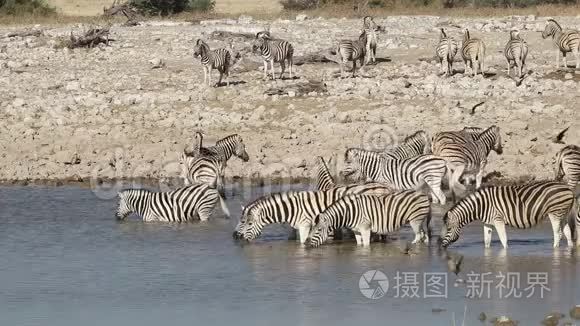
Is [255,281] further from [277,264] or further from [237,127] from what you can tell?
[237,127]

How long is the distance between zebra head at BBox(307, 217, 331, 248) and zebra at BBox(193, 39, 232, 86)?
8246 millimetres

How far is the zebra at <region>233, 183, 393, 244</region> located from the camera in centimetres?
1223

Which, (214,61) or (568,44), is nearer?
(214,61)

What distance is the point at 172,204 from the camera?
1361 centimetres

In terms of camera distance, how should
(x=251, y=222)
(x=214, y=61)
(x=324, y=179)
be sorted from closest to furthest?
(x=251, y=222)
(x=324, y=179)
(x=214, y=61)

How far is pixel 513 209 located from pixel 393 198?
1072 mm

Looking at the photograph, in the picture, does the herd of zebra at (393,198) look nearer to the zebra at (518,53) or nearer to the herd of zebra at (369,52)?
the zebra at (518,53)

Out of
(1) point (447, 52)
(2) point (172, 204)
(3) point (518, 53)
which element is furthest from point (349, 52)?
(2) point (172, 204)

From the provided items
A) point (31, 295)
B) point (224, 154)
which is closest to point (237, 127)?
point (224, 154)

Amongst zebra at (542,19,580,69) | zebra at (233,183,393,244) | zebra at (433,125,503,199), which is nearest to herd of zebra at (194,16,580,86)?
zebra at (542,19,580,69)

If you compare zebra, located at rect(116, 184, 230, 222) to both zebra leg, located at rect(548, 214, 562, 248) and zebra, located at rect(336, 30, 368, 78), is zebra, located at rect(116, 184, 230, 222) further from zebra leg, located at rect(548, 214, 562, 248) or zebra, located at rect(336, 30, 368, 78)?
zebra, located at rect(336, 30, 368, 78)

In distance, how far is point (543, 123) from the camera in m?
16.6

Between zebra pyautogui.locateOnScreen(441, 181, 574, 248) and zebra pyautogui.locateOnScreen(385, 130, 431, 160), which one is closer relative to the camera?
zebra pyautogui.locateOnScreen(441, 181, 574, 248)

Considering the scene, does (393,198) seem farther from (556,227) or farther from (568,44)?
(568,44)
